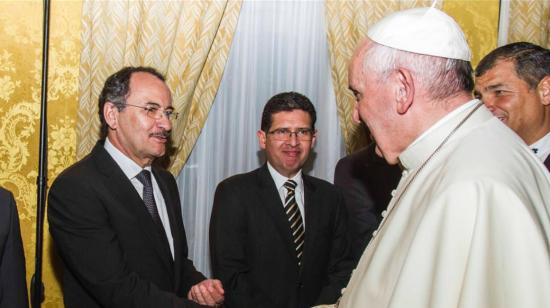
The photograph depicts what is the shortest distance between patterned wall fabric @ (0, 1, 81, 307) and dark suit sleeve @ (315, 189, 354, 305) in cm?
183

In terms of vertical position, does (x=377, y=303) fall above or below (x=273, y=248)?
above

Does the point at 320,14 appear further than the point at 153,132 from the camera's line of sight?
Yes

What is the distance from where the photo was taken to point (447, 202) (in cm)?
139

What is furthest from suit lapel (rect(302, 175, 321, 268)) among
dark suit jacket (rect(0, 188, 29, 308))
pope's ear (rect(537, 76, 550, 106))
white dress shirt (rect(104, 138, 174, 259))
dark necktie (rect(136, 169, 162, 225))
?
dark suit jacket (rect(0, 188, 29, 308))

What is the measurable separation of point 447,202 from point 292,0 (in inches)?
119

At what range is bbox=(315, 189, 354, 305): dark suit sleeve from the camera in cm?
306

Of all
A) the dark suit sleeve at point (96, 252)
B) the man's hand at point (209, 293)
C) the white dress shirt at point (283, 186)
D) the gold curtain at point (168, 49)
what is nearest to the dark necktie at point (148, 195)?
the dark suit sleeve at point (96, 252)

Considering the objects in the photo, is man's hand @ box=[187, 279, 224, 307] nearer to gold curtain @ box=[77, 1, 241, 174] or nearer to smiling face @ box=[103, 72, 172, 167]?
smiling face @ box=[103, 72, 172, 167]

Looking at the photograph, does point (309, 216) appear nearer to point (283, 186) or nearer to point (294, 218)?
point (294, 218)

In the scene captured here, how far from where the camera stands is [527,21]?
420 centimetres

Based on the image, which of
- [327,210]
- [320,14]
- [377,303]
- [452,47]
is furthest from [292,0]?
[377,303]

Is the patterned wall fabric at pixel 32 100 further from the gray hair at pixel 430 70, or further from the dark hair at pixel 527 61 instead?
the gray hair at pixel 430 70

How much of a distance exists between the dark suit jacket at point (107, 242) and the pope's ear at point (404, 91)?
134cm

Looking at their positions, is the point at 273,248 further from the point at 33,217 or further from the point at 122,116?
the point at 33,217
